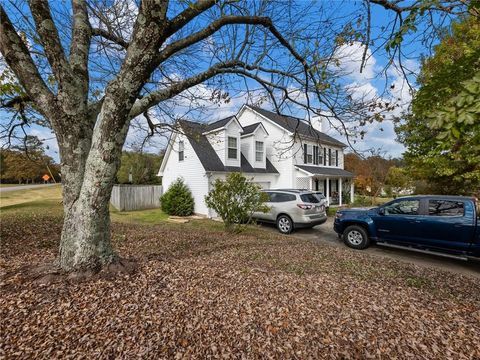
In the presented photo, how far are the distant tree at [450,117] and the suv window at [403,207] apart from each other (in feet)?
5.03

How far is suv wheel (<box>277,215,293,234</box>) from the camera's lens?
33.5ft

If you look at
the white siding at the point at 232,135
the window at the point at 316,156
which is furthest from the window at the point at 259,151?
the window at the point at 316,156

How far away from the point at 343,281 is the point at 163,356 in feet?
10.1

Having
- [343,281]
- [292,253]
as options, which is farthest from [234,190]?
[343,281]

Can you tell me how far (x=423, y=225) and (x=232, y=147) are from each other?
10.9 metres

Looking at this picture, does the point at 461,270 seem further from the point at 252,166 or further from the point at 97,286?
the point at 252,166

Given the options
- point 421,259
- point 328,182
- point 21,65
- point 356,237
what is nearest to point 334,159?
point 328,182

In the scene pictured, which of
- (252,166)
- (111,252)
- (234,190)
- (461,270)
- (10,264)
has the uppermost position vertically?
(252,166)

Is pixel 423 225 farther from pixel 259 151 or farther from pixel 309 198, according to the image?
pixel 259 151

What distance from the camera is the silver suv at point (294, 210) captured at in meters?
9.92

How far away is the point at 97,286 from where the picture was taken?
3.12 meters

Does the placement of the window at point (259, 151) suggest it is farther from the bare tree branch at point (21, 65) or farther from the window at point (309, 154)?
the bare tree branch at point (21, 65)

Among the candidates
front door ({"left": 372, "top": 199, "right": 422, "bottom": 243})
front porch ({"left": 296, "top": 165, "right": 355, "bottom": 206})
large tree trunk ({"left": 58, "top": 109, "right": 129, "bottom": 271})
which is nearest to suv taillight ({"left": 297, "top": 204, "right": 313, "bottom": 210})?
front door ({"left": 372, "top": 199, "right": 422, "bottom": 243})

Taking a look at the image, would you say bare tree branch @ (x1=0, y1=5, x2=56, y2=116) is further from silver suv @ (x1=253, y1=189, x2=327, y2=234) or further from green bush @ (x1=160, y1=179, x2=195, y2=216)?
green bush @ (x1=160, y1=179, x2=195, y2=216)
